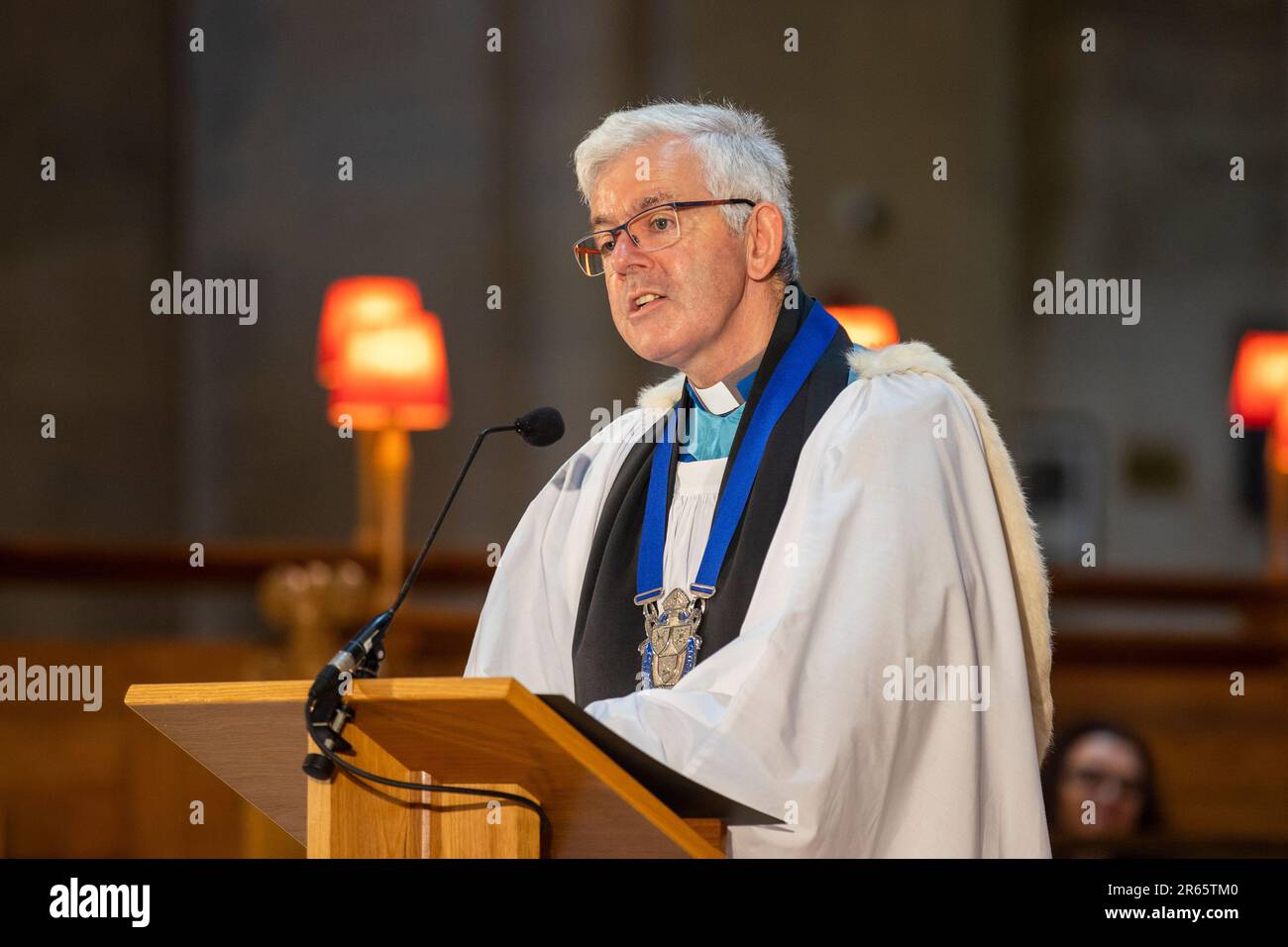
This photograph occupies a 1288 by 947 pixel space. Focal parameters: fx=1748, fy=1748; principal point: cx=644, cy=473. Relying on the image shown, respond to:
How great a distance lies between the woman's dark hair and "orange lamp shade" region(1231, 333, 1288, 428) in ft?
16.6

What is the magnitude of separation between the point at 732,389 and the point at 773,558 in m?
0.60

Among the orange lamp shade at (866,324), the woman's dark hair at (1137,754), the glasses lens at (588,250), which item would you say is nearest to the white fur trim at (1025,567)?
the glasses lens at (588,250)

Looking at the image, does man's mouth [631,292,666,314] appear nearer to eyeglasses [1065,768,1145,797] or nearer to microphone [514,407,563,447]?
microphone [514,407,563,447]

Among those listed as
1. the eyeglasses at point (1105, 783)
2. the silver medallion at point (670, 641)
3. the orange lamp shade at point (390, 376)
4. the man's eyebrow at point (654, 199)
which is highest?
the orange lamp shade at point (390, 376)

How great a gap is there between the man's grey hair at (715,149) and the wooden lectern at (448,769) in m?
1.32

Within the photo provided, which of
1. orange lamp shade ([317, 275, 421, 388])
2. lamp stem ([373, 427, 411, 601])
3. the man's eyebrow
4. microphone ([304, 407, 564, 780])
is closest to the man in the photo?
the man's eyebrow

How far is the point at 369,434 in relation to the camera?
899cm

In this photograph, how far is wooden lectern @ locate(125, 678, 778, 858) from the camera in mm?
2203

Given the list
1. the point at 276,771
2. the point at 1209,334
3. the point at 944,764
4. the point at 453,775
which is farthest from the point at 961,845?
the point at 1209,334

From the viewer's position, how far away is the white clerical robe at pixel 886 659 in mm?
2586

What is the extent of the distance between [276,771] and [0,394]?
24.8 feet

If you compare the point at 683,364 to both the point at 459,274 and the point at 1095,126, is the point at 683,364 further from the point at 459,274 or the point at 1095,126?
the point at 1095,126

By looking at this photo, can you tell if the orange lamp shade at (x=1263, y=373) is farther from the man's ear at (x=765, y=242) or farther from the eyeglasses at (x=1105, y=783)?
the man's ear at (x=765, y=242)

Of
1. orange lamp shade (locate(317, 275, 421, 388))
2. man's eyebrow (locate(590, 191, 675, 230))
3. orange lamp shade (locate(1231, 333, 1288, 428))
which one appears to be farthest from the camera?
orange lamp shade (locate(1231, 333, 1288, 428))
